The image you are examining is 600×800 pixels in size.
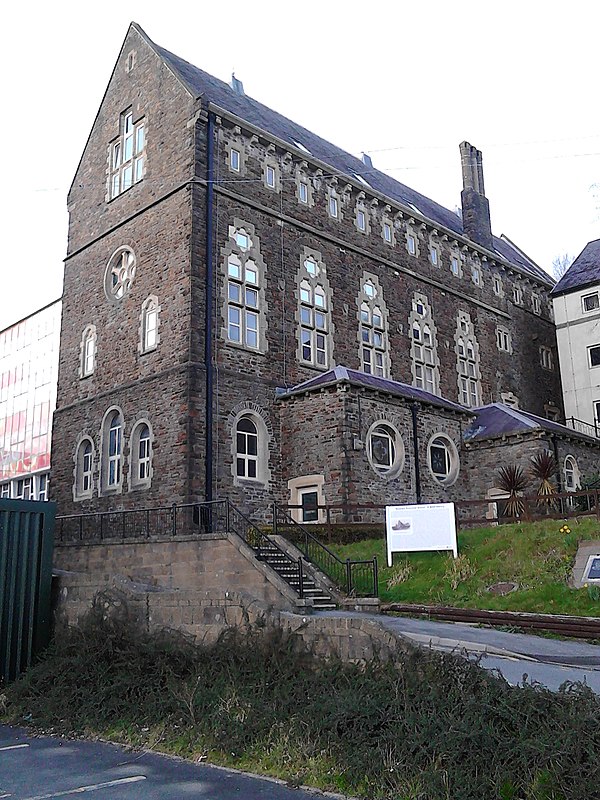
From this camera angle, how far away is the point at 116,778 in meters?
→ 8.56

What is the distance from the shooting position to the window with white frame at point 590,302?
40031 millimetres

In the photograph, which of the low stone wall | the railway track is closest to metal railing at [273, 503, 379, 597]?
the railway track

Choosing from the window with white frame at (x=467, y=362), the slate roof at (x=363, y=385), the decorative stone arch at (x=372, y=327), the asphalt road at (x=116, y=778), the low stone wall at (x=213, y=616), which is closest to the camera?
the asphalt road at (x=116, y=778)

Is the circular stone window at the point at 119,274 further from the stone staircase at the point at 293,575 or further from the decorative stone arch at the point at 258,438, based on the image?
the stone staircase at the point at 293,575

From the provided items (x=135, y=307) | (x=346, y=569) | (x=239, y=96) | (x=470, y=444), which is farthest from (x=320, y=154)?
(x=346, y=569)

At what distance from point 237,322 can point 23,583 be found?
1217 cm

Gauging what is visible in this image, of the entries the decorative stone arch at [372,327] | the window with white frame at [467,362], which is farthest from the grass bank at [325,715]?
the window with white frame at [467,362]

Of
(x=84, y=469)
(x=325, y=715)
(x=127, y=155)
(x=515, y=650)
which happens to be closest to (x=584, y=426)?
(x=84, y=469)

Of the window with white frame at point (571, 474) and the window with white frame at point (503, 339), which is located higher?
the window with white frame at point (503, 339)

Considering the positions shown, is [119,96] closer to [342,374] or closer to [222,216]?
[222,216]

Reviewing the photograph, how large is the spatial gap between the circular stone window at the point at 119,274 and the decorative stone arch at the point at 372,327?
8442 millimetres

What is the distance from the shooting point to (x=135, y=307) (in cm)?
2675

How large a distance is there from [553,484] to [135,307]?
15.5 metres

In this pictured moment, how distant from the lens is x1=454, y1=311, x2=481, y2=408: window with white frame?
33.9m
